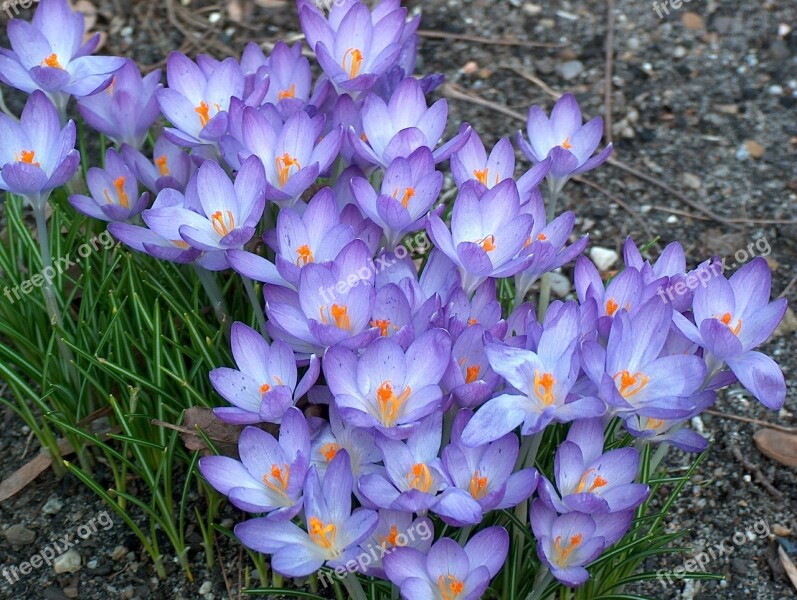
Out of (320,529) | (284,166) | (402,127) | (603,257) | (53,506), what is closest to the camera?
(320,529)

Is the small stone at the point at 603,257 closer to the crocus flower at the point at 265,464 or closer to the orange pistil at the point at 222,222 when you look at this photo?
the orange pistil at the point at 222,222

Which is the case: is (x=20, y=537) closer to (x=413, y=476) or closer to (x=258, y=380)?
(x=258, y=380)

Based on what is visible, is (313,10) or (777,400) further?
(313,10)

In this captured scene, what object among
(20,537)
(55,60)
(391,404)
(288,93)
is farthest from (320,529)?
(55,60)

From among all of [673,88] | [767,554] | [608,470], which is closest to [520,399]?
[608,470]

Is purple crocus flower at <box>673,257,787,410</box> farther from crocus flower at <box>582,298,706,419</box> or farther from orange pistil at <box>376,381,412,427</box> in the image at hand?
orange pistil at <box>376,381,412,427</box>

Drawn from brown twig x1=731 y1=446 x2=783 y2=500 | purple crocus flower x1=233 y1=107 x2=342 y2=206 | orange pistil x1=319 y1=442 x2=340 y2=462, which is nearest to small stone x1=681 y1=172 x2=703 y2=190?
brown twig x1=731 y1=446 x2=783 y2=500

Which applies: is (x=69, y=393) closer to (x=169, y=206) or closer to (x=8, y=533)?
(x=8, y=533)
